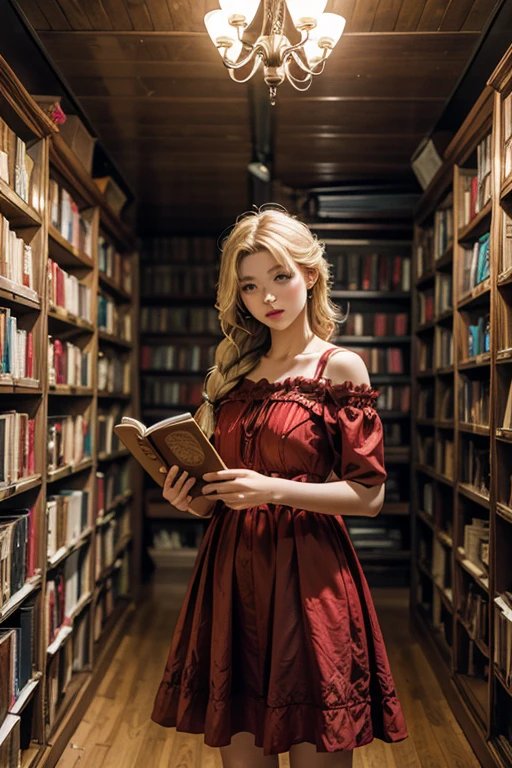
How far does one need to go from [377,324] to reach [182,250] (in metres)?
1.68

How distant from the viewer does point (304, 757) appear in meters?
1.46

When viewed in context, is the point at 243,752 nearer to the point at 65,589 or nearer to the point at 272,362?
the point at 272,362

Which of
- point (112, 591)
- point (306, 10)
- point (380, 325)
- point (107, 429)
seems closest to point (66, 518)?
point (107, 429)

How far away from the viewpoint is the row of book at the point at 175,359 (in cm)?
525

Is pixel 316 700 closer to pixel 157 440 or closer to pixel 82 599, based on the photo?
pixel 157 440

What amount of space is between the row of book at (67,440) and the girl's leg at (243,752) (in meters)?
1.37

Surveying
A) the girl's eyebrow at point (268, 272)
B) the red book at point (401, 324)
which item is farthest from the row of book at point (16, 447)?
the red book at point (401, 324)

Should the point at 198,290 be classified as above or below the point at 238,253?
above

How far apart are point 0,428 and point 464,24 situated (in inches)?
84.0

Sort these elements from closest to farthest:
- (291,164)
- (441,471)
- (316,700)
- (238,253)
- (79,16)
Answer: (316,700) → (238,253) → (79,16) → (441,471) → (291,164)

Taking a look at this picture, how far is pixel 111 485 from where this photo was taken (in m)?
3.90

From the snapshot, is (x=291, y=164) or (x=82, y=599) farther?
(x=291, y=164)

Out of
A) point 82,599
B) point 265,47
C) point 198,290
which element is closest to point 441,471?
point 82,599

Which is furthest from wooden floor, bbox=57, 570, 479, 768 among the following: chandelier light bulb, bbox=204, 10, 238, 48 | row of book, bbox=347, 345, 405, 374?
chandelier light bulb, bbox=204, 10, 238, 48
